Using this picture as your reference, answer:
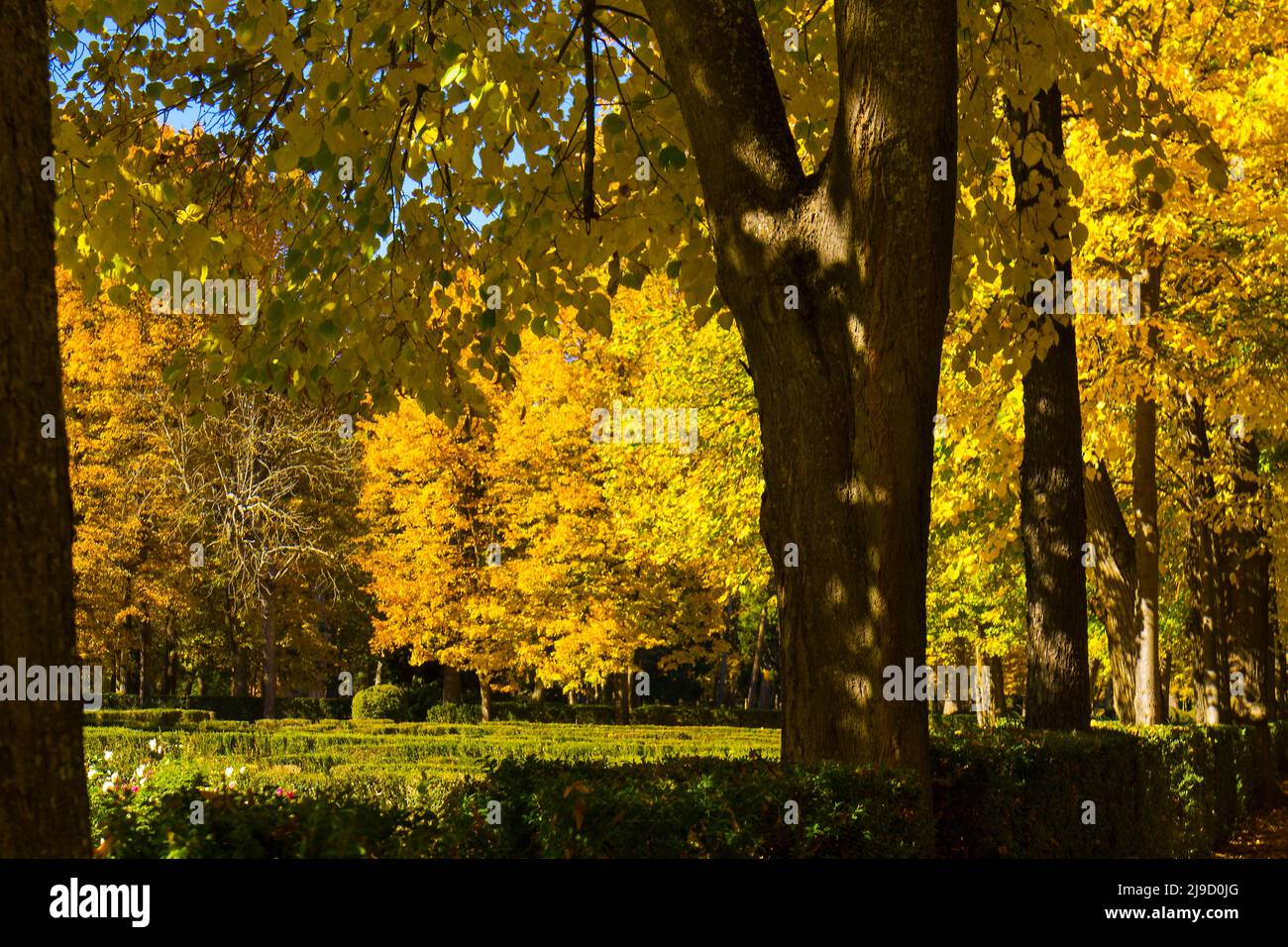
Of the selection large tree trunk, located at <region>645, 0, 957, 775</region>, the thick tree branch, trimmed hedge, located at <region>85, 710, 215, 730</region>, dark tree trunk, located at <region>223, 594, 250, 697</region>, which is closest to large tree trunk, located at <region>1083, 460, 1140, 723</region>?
large tree trunk, located at <region>645, 0, 957, 775</region>

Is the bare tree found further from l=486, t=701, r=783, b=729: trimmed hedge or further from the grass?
l=486, t=701, r=783, b=729: trimmed hedge

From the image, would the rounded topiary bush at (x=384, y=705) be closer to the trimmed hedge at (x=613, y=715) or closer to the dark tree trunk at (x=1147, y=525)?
the trimmed hedge at (x=613, y=715)

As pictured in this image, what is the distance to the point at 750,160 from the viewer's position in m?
6.25

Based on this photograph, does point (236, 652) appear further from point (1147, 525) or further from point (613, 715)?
point (1147, 525)

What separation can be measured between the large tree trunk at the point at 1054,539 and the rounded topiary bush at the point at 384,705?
1013 inches

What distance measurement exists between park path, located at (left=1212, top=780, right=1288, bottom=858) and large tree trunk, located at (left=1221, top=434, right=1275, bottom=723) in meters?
1.60

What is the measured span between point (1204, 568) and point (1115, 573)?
586 cm

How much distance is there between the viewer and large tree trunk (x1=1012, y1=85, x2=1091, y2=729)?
34.5 feet

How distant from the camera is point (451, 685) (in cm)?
3406

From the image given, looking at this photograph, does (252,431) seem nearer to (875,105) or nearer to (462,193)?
(462,193)

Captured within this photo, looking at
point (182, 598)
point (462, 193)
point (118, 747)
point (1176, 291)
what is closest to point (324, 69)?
point (462, 193)

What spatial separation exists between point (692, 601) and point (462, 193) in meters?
20.7

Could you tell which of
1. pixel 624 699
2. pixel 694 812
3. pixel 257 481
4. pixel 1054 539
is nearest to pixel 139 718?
pixel 257 481

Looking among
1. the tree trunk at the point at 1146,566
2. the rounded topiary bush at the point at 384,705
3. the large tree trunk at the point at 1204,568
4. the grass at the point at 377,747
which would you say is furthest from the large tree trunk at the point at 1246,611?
the rounded topiary bush at the point at 384,705
